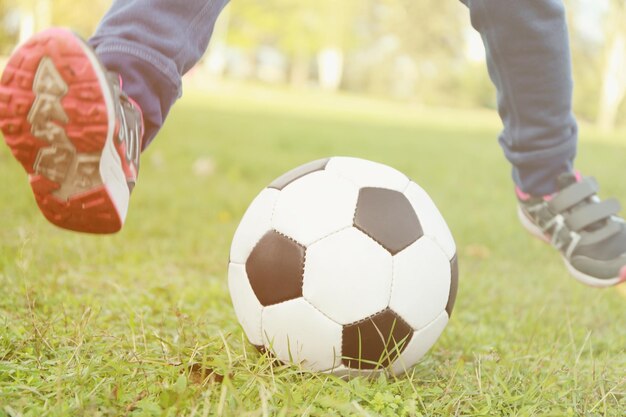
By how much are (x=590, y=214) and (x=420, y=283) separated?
1.07 meters

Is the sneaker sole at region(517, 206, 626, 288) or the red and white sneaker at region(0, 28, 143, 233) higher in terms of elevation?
the red and white sneaker at region(0, 28, 143, 233)

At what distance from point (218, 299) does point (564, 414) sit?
4.87 ft

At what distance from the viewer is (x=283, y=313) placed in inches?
72.5

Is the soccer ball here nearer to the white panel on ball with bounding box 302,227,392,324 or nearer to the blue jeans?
the white panel on ball with bounding box 302,227,392,324

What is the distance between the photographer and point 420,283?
1.87 metres

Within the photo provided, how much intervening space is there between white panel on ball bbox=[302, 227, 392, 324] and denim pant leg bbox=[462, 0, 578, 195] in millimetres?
959

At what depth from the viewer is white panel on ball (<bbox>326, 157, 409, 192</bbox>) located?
1.98 meters

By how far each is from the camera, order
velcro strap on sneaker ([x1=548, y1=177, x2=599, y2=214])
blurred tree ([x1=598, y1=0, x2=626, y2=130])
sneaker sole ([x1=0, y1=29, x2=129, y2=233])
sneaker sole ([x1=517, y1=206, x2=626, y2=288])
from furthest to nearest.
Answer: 1. blurred tree ([x1=598, y1=0, x2=626, y2=130])
2. velcro strap on sneaker ([x1=548, y1=177, x2=599, y2=214])
3. sneaker sole ([x1=517, y1=206, x2=626, y2=288])
4. sneaker sole ([x1=0, y1=29, x2=129, y2=233])

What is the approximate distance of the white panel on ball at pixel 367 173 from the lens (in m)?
1.98

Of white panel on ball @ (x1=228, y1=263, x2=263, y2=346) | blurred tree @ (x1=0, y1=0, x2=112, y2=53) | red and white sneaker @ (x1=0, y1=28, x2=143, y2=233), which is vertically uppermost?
red and white sneaker @ (x1=0, y1=28, x2=143, y2=233)

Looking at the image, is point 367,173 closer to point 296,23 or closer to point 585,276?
point 585,276

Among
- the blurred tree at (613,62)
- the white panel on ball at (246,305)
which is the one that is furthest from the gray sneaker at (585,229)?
the blurred tree at (613,62)

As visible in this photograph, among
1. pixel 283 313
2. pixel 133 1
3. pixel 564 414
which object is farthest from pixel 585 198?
pixel 133 1

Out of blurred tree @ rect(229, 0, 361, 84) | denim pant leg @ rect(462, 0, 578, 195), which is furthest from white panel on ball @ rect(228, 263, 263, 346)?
blurred tree @ rect(229, 0, 361, 84)
